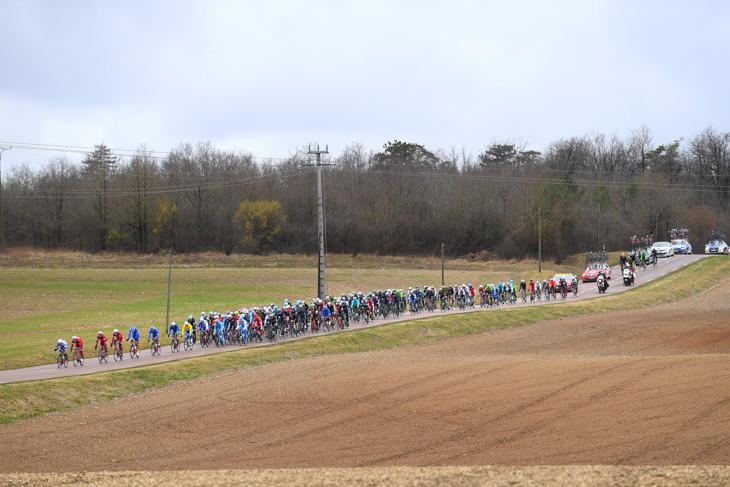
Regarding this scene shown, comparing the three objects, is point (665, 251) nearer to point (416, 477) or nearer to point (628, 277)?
point (628, 277)

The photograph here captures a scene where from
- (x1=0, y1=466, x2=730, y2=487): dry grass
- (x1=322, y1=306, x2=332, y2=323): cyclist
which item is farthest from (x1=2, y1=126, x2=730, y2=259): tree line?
(x1=0, y1=466, x2=730, y2=487): dry grass

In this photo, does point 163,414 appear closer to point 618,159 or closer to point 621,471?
point 621,471

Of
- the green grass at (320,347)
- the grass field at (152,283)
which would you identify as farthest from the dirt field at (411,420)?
the grass field at (152,283)

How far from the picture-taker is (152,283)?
67.5 metres

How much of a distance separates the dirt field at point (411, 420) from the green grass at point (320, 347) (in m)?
1.38

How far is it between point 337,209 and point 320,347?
7465cm

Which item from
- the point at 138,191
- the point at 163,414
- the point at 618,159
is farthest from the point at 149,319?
the point at 618,159

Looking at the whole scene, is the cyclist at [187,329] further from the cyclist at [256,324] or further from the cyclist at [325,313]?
the cyclist at [325,313]

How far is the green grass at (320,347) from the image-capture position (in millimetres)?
21547

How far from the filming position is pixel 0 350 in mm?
A: 31375

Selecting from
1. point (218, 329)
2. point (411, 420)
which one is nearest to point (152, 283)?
point (218, 329)

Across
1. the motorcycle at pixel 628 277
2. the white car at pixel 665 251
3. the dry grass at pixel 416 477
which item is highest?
the white car at pixel 665 251

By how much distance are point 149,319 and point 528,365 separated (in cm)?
2796

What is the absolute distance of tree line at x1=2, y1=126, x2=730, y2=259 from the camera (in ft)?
322
